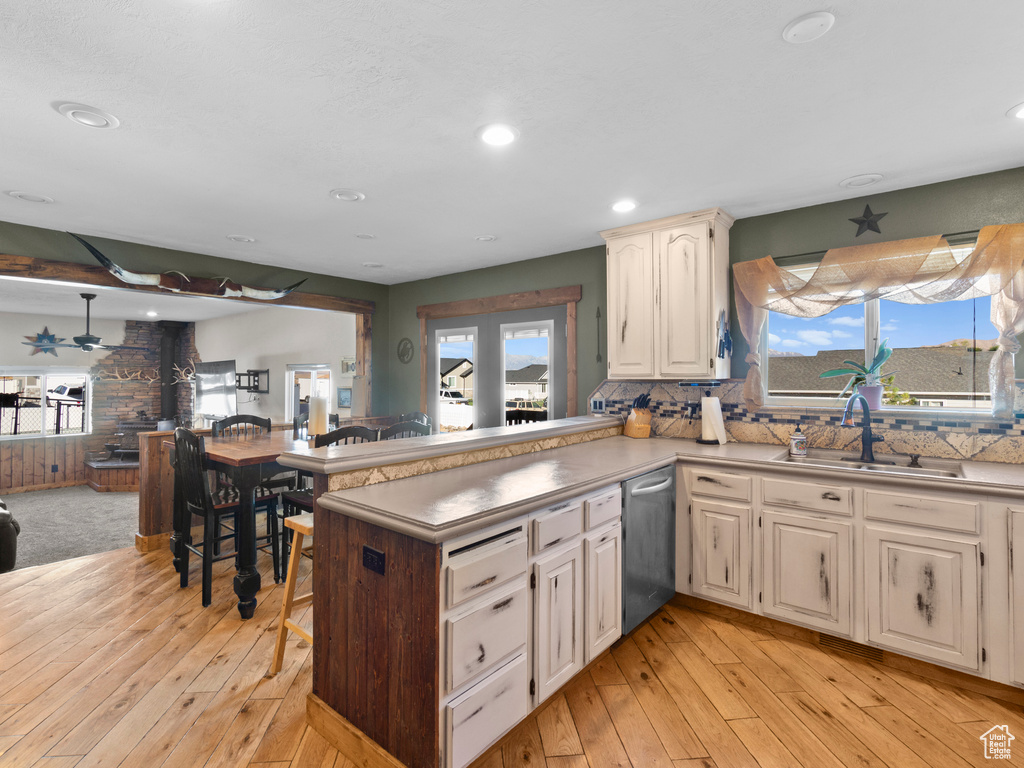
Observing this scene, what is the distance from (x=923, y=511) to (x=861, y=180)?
172 cm

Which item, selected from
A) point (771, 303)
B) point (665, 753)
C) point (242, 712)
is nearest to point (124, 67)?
point (242, 712)

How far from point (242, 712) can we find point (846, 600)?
8.89 feet

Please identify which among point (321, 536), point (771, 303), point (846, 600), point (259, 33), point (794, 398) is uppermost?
point (259, 33)

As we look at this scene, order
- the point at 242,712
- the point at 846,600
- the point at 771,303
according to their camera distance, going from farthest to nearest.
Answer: the point at 771,303 → the point at 846,600 → the point at 242,712

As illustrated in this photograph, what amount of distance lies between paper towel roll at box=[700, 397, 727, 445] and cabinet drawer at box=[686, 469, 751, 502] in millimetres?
485

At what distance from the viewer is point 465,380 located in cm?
496

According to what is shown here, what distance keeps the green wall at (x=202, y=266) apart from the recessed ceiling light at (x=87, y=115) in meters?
2.05

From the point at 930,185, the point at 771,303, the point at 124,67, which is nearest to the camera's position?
the point at 124,67

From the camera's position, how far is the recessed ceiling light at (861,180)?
260 centimetres

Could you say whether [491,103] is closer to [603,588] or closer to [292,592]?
[603,588]

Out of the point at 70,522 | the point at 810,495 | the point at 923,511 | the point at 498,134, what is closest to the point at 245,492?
the point at 498,134

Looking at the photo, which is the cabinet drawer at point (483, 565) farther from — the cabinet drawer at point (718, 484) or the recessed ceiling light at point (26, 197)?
the recessed ceiling light at point (26, 197)

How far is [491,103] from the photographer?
1.91m

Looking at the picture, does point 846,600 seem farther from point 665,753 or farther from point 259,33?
point 259,33
